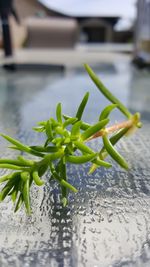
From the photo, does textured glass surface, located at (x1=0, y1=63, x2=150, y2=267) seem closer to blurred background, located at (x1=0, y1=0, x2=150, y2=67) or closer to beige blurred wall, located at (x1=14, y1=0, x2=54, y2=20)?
blurred background, located at (x1=0, y1=0, x2=150, y2=67)

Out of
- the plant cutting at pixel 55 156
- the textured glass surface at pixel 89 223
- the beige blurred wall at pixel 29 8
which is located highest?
the beige blurred wall at pixel 29 8

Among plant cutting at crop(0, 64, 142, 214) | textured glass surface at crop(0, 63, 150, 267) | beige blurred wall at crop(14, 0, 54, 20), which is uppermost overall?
beige blurred wall at crop(14, 0, 54, 20)

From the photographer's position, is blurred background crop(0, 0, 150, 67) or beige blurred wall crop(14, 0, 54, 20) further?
beige blurred wall crop(14, 0, 54, 20)

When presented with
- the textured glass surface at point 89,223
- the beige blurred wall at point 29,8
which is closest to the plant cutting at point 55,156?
the textured glass surface at point 89,223

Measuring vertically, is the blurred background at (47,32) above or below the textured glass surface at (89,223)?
above

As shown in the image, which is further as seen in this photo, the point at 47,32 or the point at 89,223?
the point at 47,32

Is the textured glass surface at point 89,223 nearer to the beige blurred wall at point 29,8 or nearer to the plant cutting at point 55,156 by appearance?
the plant cutting at point 55,156

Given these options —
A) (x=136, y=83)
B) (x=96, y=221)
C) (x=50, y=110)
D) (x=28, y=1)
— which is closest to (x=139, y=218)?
(x=96, y=221)

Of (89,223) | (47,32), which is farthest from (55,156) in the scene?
(47,32)

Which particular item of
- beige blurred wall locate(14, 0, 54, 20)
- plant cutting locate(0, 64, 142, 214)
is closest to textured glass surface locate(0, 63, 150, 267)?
plant cutting locate(0, 64, 142, 214)

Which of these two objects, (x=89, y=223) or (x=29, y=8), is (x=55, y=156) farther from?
(x=29, y=8)

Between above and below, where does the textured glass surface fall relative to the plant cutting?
below

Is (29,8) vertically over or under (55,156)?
over
